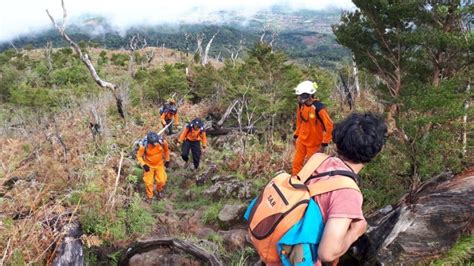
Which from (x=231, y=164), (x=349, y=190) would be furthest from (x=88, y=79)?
(x=349, y=190)

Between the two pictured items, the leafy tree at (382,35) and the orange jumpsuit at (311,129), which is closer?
the leafy tree at (382,35)

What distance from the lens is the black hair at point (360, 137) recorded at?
2016 mm

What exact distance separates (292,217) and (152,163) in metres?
5.55

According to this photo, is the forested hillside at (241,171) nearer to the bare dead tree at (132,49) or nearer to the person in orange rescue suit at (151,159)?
the person in orange rescue suit at (151,159)

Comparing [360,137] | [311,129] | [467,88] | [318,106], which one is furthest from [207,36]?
[360,137]

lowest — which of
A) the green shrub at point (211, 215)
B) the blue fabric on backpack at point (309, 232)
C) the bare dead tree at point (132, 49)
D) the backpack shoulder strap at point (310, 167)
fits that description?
the bare dead tree at point (132, 49)

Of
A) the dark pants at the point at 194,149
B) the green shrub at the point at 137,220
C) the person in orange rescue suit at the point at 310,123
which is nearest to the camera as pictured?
the green shrub at the point at 137,220

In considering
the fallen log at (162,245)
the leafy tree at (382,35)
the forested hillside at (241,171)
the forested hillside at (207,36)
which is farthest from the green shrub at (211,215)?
the forested hillside at (207,36)

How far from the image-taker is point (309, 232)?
1967mm

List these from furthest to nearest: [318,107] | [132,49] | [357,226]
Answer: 1. [132,49]
2. [318,107]
3. [357,226]

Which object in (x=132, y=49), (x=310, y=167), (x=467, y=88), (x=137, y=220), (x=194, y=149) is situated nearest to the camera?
(x=310, y=167)

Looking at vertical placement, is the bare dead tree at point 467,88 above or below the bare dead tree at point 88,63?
above

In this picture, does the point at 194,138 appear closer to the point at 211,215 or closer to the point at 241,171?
the point at 241,171

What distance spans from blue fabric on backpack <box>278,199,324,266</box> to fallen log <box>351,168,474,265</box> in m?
1.34
